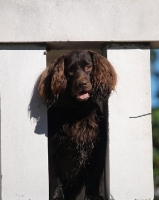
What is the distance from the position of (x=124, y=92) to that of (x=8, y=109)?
0.96 m

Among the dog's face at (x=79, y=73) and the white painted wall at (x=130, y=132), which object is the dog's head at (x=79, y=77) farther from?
the white painted wall at (x=130, y=132)

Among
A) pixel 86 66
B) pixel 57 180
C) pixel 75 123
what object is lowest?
pixel 57 180

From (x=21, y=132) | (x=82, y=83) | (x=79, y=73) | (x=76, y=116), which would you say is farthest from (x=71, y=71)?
(x=21, y=132)

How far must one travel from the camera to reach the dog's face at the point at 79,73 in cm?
617

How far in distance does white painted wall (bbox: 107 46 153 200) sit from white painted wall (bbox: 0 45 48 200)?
57 centimetres

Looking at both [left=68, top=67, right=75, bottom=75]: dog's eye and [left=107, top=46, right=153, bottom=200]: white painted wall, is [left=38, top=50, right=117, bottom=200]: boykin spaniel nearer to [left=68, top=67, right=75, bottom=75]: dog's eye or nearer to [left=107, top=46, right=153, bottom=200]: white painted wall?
[left=68, top=67, right=75, bottom=75]: dog's eye

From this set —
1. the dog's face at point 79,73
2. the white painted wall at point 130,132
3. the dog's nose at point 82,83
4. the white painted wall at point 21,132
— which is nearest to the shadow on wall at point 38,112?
the white painted wall at point 21,132

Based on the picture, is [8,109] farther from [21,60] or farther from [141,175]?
[141,175]

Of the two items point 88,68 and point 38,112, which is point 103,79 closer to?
point 88,68

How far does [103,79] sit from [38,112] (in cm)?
60

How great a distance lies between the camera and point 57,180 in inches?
254

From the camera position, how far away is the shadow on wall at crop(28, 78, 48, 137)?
626 centimetres

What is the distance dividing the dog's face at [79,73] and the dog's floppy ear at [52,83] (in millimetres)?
62
